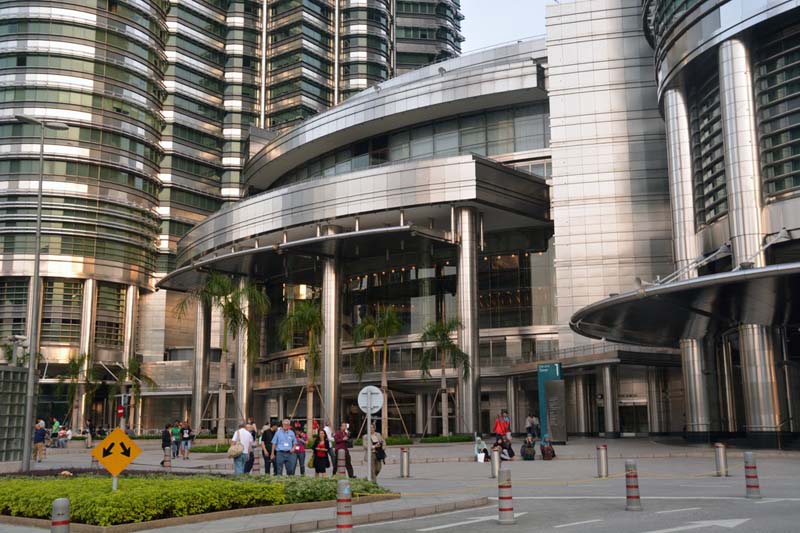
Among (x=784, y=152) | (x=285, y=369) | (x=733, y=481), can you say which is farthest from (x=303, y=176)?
(x=733, y=481)

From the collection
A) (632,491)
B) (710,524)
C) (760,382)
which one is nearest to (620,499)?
(632,491)

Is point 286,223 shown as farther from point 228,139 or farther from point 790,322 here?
point 228,139

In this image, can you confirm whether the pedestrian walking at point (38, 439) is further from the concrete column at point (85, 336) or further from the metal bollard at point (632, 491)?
the concrete column at point (85, 336)

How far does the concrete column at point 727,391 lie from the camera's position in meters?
47.9

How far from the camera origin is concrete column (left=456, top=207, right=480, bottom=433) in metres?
52.4

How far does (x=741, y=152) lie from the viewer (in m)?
39.2

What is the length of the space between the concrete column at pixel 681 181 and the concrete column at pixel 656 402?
1043 cm

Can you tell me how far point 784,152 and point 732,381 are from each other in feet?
49.8

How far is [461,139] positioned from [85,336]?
44747 mm

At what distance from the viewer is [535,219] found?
59.2 metres

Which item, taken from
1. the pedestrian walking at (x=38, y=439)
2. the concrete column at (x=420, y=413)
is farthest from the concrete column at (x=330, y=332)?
the pedestrian walking at (x=38, y=439)

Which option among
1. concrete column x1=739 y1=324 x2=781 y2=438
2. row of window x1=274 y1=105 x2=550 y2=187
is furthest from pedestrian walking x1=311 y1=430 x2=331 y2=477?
row of window x1=274 y1=105 x2=550 y2=187

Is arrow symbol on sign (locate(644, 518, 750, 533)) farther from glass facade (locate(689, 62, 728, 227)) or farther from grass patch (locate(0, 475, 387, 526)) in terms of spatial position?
glass facade (locate(689, 62, 728, 227))

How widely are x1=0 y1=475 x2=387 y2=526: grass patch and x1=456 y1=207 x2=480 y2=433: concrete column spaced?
34.0 m
